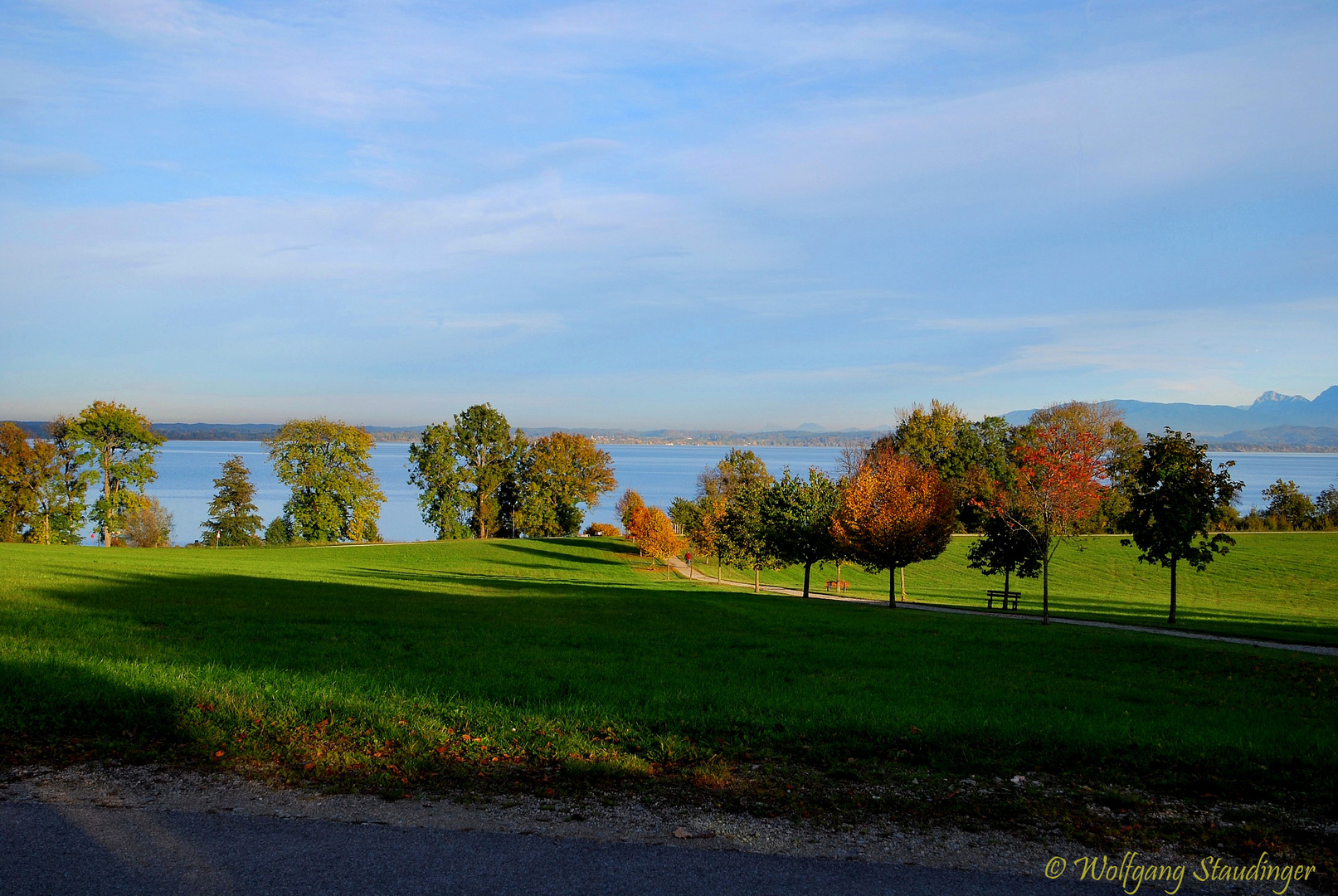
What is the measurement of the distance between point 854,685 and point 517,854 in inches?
245

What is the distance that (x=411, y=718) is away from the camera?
7.30 metres

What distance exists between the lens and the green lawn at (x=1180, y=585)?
90.8ft

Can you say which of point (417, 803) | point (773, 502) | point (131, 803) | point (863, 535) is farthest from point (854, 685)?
point (773, 502)

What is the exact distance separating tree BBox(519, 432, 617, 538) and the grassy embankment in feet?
172

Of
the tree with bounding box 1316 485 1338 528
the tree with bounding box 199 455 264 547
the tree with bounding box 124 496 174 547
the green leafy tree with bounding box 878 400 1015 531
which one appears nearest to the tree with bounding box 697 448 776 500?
the green leafy tree with bounding box 878 400 1015 531

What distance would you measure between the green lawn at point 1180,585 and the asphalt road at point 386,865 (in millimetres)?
23188

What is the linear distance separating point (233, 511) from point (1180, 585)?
7683 cm

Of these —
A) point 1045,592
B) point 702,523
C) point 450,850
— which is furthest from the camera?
point 702,523

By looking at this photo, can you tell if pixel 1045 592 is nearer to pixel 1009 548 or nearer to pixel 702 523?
pixel 1009 548

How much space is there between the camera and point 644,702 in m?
8.38

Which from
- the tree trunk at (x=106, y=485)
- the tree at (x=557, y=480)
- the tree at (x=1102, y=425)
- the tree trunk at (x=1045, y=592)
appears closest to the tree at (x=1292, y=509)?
the tree at (x=1102, y=425)

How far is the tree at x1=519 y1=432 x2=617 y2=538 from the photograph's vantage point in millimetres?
69812

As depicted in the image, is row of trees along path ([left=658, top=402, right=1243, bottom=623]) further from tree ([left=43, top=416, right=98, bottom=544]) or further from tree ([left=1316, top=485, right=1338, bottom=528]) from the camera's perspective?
tree ([left=1316, top=485, right=1338, bottom=528])

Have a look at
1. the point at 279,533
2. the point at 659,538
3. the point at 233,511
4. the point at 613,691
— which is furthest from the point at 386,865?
the point at 279,533
